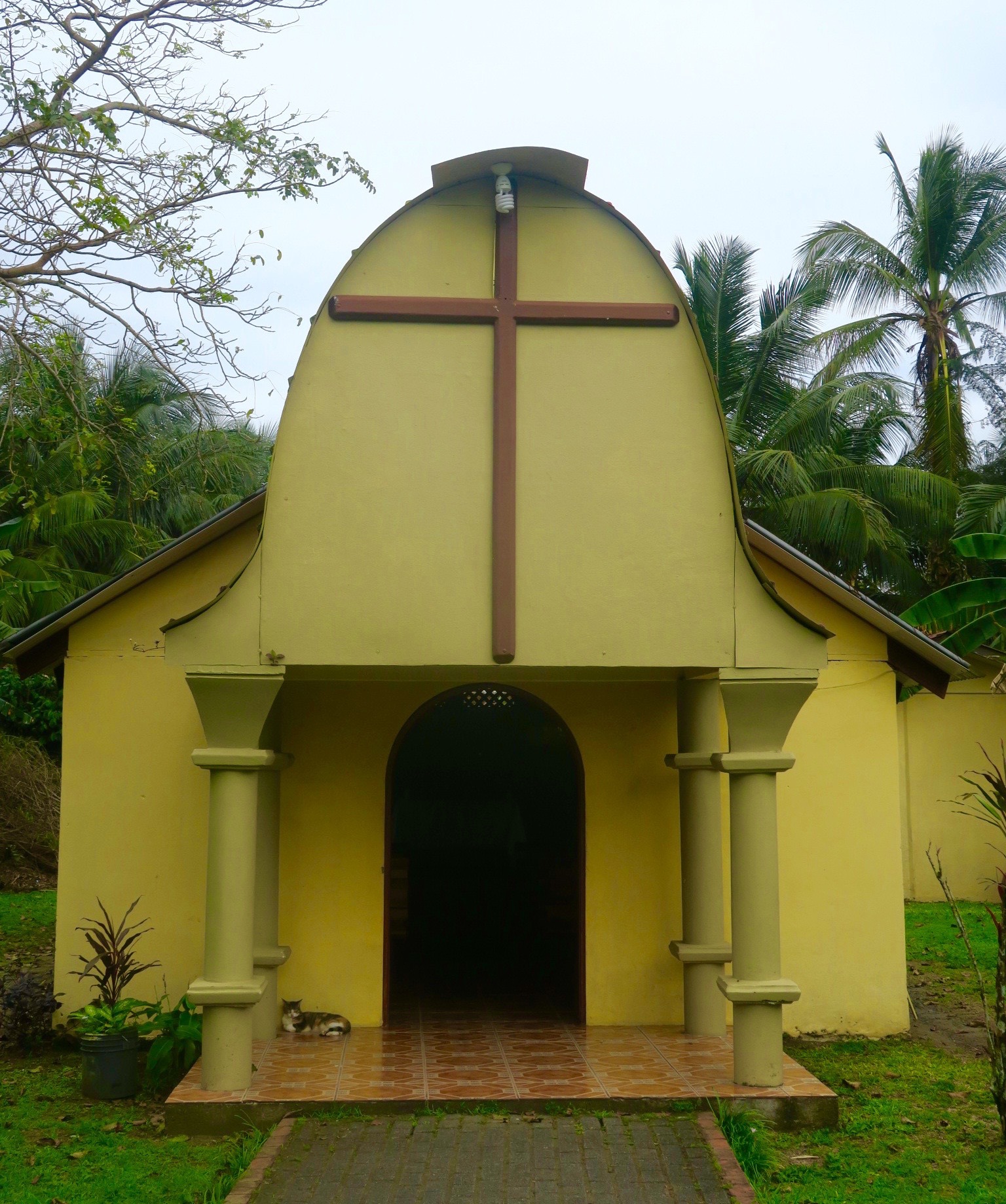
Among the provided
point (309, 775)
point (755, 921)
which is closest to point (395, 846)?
point (309, 775)

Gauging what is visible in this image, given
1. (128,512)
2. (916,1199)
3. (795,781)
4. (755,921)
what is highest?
(128,512)

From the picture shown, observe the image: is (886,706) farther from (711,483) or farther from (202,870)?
(202,870)

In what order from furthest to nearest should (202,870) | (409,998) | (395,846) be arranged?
(395,846), (409,998), (202,870)

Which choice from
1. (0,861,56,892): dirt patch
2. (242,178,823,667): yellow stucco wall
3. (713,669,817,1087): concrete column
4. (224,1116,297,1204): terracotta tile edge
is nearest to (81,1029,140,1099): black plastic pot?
(224,1116,297,1204): terracotta tile edge

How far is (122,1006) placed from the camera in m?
8.37

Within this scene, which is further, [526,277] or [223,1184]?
[526,277]

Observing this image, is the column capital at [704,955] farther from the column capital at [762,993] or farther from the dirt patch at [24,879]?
the dirt patch at [24,879]

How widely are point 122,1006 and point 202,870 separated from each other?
157 cm

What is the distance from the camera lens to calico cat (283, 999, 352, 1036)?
922cm

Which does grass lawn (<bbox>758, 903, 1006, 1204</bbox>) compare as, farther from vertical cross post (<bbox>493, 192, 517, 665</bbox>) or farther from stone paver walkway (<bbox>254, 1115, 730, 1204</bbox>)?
vertical cross post (<bbox>493, 192, 517, 665</bbox>)

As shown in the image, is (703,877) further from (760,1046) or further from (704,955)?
(760,1046)

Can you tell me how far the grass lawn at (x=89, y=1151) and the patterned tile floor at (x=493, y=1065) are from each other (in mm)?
374

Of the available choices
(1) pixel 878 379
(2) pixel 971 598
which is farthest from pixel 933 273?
(2) pixel 971 598

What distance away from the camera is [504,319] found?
7.87m
